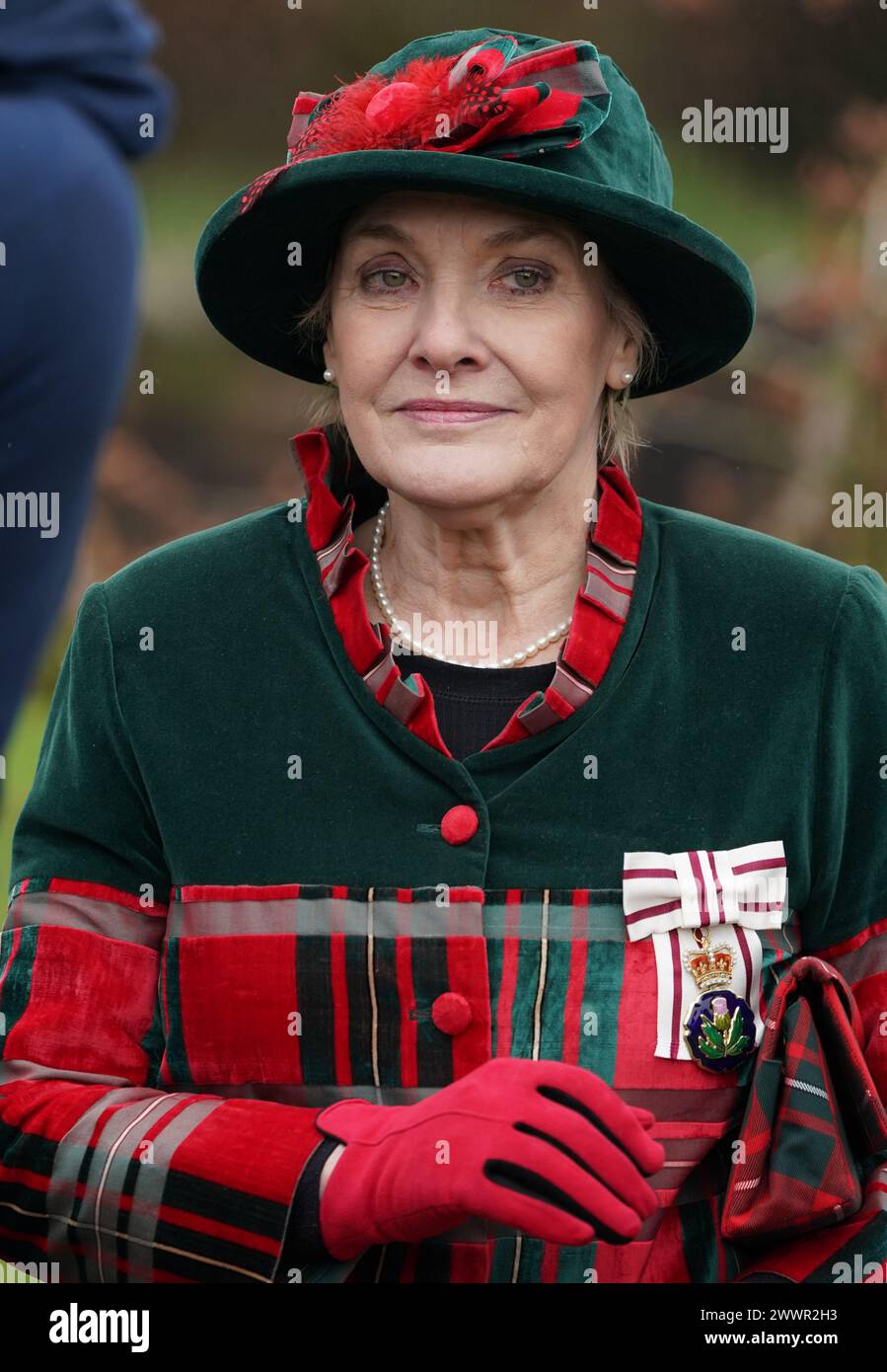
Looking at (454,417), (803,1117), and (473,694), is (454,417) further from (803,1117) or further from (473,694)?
(803,1117)

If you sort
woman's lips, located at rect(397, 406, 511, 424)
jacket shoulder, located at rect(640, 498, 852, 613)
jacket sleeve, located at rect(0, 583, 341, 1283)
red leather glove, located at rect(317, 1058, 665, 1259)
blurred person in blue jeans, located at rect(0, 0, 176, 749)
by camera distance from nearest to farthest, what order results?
blurred person in blue jeans, located at rect(0, 0, 176, 749) → red leather glove, located at rect(317, 1058, 665, 1259) → jacket sleeve, located at rect(0, 583, 341, 1283) → woman's lips, located at rect(397, 406, 511, 424) → jacket shoulder, located at rect(640, 498, 852, 613)

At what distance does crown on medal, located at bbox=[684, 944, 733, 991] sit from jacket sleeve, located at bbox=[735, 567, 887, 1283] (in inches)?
5.8

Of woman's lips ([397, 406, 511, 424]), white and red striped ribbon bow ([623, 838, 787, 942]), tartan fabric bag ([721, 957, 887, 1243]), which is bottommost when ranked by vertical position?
tartan fabric bag ([721, 957, 887, 1243])

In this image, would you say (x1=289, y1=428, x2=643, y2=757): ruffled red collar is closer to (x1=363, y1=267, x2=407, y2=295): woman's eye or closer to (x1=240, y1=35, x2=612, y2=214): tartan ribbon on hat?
(x1=363, y1=267, x2=407, y2=295): woman's eye

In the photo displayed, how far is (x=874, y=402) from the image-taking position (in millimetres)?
3621

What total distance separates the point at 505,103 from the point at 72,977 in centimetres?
104

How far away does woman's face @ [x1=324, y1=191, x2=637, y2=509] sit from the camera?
1.95 meters

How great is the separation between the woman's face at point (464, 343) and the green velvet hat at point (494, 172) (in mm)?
47

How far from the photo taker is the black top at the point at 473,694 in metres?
2.03

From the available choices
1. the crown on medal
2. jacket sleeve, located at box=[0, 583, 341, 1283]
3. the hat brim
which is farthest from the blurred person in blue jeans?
the crown on medal

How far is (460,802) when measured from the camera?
196 centimetres

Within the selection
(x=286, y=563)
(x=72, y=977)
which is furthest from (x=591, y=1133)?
(x=286, y=563)

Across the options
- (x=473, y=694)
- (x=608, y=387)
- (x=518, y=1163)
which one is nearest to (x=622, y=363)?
(x=608, y=387)

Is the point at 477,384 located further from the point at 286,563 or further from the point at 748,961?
the point at 748,961
